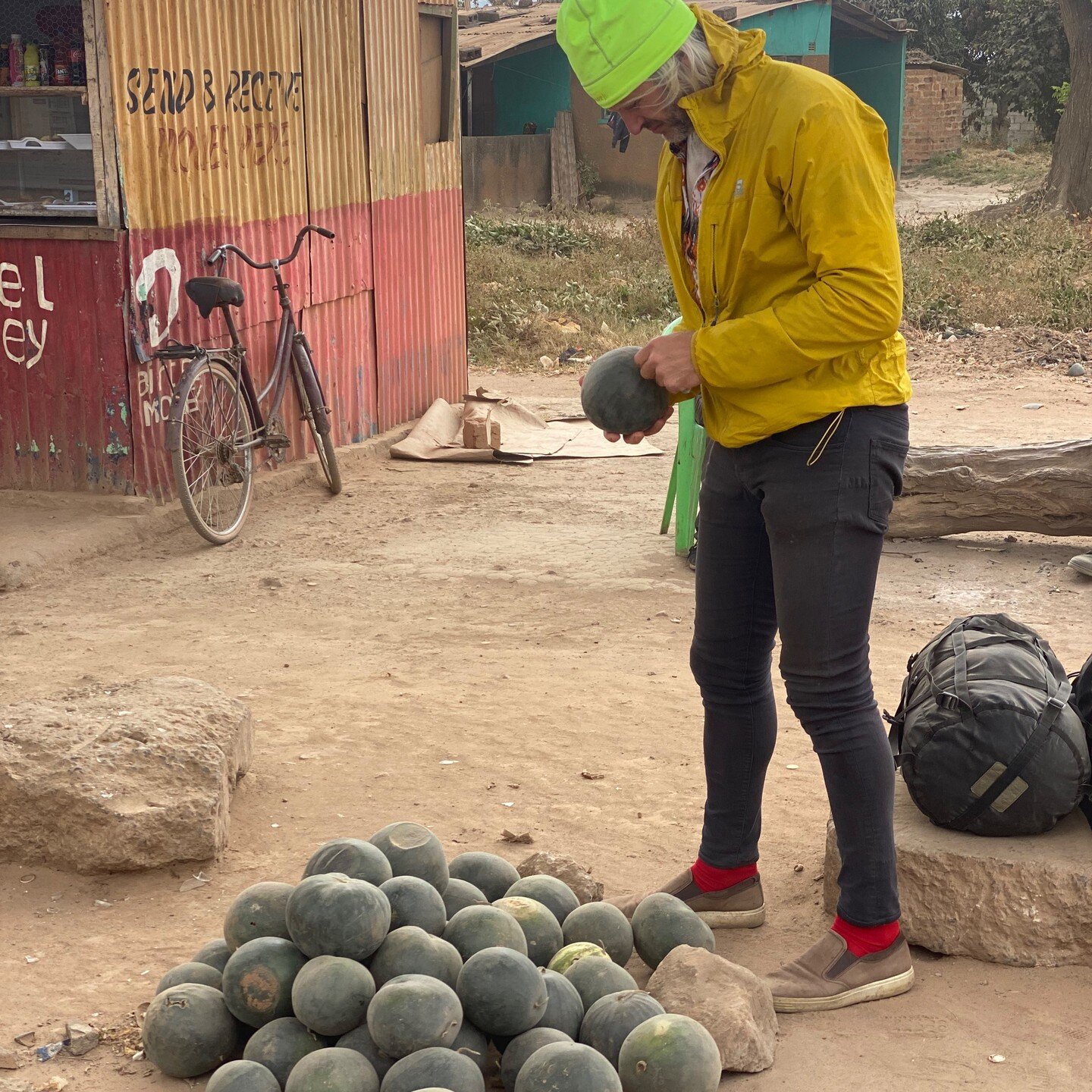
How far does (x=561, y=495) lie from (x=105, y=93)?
339 cm

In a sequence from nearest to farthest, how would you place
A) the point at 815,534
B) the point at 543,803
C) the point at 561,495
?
the point at 815,534 → the point at 543,803 → the point at 561,495

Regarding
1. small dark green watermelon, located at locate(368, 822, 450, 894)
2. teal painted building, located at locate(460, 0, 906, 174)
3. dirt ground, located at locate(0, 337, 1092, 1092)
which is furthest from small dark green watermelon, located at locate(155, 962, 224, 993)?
teal painted building, located at locate(460, 0, 906, 174)

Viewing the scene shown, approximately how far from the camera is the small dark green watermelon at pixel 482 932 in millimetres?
2594

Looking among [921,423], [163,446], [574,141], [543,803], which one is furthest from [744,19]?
[543,803]

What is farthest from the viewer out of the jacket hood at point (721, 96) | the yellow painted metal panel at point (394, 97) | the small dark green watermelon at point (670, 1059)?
the yellow painted metal panel at point (394, 97)

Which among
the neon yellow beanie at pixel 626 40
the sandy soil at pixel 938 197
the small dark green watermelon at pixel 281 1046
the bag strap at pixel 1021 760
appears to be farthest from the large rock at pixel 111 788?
the sandy soil at pixel 938 197

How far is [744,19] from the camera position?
2191 centimetres

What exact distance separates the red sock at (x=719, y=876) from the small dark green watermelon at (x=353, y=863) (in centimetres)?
80

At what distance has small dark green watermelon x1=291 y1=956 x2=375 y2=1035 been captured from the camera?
95.1 inches

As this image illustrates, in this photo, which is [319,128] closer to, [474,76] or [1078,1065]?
[1078,1065]

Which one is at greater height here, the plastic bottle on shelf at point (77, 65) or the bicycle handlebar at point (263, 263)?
the plastic bottle on shelf at point (77, 65)

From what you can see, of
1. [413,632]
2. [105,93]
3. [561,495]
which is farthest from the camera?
[561,495]

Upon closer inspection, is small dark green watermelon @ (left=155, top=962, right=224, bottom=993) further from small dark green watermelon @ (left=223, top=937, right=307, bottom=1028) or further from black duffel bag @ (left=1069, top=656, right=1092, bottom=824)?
black duffel bag @ (left=1069, top=656, right=1092, bottom=824)

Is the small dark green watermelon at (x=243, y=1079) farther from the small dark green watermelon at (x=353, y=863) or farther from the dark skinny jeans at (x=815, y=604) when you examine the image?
the dark skinny jeans at (x=815, y=604)
